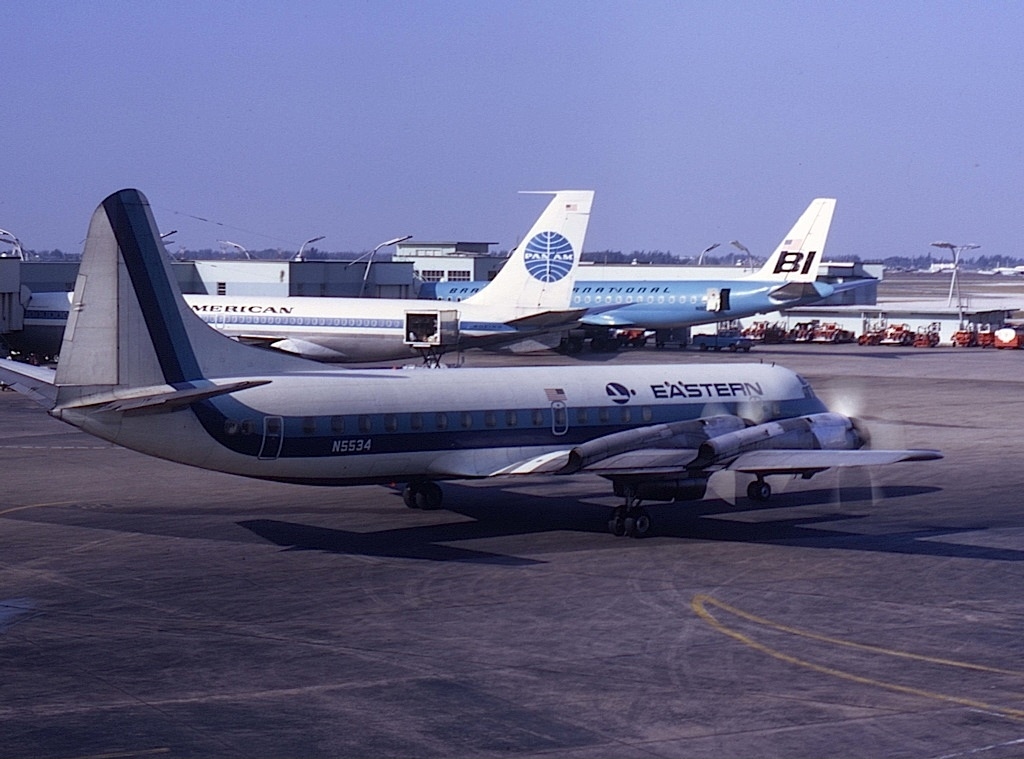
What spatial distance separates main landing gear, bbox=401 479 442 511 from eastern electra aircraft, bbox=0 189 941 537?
0.11ft

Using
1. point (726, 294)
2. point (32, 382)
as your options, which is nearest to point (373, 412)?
point (32, 382)

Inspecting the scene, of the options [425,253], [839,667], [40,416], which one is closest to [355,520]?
[839,667]

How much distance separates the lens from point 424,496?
97.4ft

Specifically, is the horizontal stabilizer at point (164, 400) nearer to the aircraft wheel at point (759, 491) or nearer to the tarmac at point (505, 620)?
the tarmac at point (505, 620)

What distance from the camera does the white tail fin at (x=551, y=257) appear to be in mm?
58438

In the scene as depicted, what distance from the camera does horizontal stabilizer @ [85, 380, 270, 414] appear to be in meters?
23.5

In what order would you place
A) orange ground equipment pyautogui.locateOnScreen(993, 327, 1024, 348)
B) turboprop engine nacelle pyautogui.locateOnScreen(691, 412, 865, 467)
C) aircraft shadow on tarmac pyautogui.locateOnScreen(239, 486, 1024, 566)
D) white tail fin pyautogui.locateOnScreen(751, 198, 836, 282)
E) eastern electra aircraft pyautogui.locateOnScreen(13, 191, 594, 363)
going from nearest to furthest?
aircraft shadow on tarmac pyautogui.locateOnScreen(239, 486, 1024, 566) → turboprop engine nacelle pyautogui.locateOnScreen(691, 412, 865, 467) → eastern electra aircraft pyautogui.locateOnScreen(13, 191, 594, 363) → white tail fin pyautogui.locateOnScreen(751, 198, 836, 282) → orange ground equipment pyautogui.locateOnScreen(993, 327, 1024, 348)

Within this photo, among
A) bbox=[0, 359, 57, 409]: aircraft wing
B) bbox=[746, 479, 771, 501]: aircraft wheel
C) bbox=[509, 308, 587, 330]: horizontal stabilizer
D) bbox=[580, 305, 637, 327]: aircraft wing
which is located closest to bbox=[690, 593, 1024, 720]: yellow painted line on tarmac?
bbox=[746, 479, 771, 501]: aircraft wheel

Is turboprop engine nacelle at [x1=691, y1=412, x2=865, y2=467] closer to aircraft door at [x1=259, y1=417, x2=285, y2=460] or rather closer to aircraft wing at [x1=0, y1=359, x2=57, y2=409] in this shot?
aircraft door at [x1=259, y1=417, x2=285, y2=460]

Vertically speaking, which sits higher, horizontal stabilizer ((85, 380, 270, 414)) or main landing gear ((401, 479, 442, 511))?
horizontal stabilizer ((85, 380, 270, 414))

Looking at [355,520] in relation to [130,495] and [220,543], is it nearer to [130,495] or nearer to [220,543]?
[220,543]

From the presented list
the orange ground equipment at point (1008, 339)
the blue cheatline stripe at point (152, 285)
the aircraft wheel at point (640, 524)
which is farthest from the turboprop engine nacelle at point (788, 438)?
the orange ground equipment at point (1008, 339)

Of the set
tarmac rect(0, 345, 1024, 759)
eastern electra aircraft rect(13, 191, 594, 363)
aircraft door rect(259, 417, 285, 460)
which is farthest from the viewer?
eastern electra aircraft rect(13, 191, 594, 363)

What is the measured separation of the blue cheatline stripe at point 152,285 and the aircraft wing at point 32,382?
239cm
